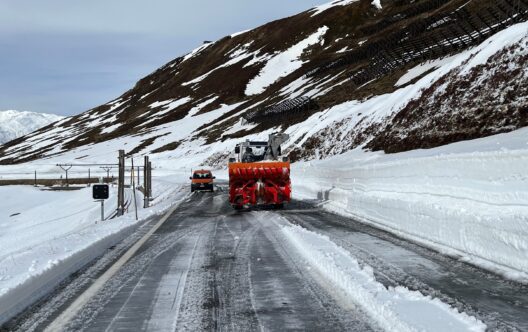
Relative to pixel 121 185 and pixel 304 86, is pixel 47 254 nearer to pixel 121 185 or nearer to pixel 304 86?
pixel 121 185

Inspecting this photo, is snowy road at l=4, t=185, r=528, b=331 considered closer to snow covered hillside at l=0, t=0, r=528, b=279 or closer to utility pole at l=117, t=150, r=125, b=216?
snow covered hillside at l=0, t=0, r=528, b=279

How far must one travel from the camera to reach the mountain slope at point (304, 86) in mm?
38697

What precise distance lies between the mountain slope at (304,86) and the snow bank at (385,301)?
1542cm

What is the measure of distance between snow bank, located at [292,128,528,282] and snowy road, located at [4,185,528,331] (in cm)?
51

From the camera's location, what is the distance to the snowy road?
4477 millimetres

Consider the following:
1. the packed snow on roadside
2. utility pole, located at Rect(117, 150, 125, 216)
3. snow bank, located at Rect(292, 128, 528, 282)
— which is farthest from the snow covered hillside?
utility pole, located at Rect(117, 150, 125, 216)

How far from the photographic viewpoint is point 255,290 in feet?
18.4

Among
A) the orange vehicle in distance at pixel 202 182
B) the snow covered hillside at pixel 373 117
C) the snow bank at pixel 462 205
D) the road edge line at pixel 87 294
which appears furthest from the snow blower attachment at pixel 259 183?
the orange vehicle in distance at pixel 202 182

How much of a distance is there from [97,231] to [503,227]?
7905 mm

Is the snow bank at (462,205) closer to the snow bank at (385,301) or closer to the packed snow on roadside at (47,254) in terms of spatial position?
the snow bank at (385,301)

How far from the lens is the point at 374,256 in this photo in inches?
291

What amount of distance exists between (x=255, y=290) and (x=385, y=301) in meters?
1.49

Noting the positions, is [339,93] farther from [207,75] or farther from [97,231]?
[207,75]

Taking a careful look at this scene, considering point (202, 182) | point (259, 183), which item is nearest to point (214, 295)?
point (259, 183)
